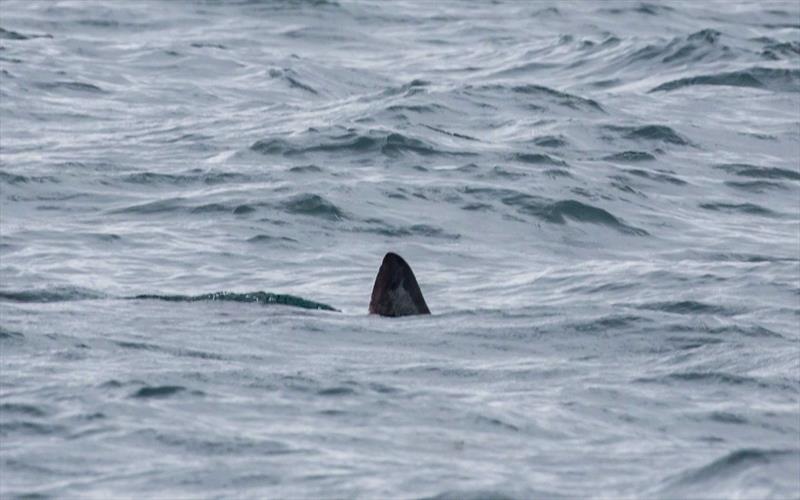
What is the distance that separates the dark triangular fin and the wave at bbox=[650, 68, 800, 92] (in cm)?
1296

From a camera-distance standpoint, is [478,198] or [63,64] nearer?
[478,198]

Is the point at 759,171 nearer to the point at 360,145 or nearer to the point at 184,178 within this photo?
the point at 360,145

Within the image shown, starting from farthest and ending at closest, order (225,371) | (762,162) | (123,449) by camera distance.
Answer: (762,162), (225,371), (123,449)

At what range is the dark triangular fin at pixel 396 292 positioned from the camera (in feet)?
45.1

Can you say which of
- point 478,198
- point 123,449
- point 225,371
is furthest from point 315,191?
point 123,449

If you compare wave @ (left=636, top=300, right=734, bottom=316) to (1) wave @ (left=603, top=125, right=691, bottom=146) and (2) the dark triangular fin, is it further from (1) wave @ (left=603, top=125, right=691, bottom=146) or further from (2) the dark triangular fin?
(1) wave @ (left=603, top=125, right=691, bottom=146)

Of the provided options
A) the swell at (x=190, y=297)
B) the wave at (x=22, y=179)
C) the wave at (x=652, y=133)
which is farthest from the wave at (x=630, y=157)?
the swell at (x=190, y=297)

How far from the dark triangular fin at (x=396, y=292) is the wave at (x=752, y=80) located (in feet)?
42.5

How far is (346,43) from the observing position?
3070cm

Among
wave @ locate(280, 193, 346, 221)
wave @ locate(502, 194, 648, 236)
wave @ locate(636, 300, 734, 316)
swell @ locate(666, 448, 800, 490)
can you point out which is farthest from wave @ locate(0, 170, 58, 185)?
swell @ locate(666, 448, 800, 490)

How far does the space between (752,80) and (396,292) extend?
14169 millimetres

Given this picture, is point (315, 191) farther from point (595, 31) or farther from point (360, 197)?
point (595, 31)

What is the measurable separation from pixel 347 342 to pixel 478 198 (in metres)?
6.42

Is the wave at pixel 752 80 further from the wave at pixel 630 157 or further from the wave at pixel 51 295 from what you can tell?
the wave at pixel 51 295
